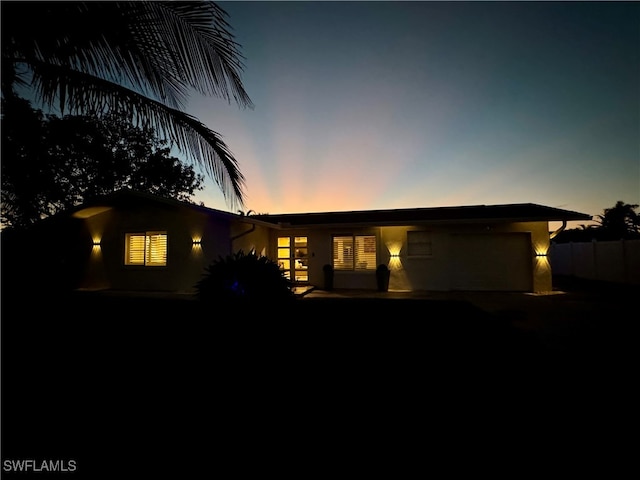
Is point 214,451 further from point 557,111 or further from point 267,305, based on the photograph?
point 557,111

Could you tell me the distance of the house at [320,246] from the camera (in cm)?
1026

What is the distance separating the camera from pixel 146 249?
36.3 feet

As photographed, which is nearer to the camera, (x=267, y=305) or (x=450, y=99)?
(x=267, y=305)

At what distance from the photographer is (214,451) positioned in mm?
1991

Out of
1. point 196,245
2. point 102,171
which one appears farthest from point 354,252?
point 102,171

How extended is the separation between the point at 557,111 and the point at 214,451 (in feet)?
43.8

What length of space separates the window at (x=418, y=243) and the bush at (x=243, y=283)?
648cm

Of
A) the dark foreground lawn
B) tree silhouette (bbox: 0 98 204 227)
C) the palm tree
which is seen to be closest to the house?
tree silhouette (bbox: 0 98 204 227)

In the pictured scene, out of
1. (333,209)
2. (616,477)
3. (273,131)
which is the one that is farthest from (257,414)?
(333,209)

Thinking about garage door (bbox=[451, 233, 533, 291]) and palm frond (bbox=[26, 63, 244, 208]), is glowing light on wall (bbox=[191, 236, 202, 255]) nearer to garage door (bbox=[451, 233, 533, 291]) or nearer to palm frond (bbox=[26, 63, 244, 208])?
palm frond (bbox=[26, 63, 244, 208])

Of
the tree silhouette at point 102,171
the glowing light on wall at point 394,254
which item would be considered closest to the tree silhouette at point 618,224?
the glowing light on wall at point 394,254

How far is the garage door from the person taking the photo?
10602 millimetres

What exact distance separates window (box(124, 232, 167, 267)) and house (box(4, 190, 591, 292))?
1.5 inches

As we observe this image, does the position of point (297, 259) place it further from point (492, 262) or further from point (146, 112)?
point (146, 112)
